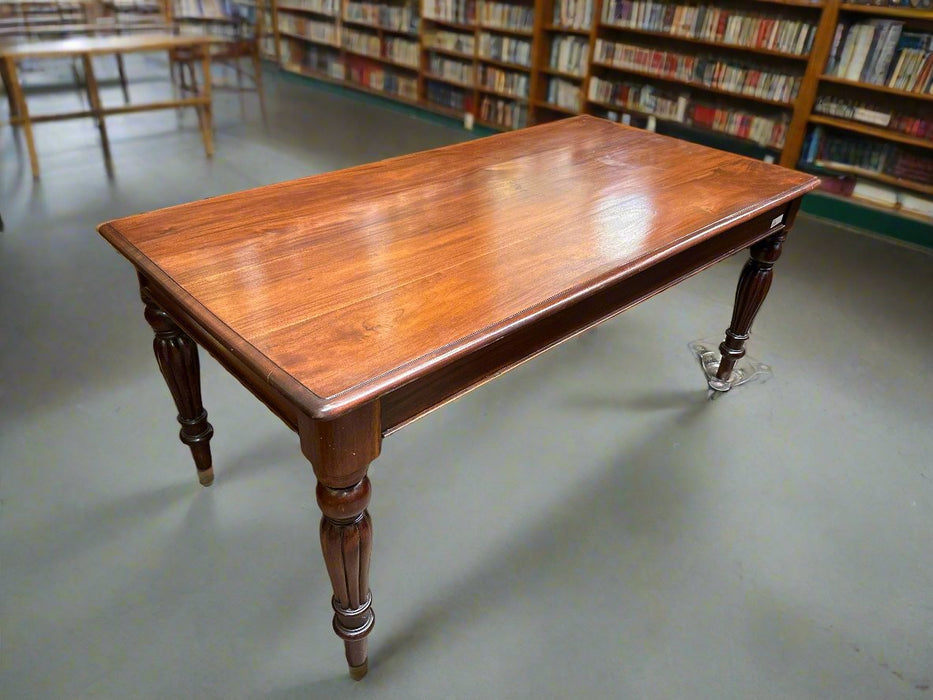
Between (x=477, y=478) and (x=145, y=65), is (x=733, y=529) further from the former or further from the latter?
(x=145, y=65)

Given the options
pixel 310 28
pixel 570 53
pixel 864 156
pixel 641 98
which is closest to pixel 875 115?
pixel 864 156

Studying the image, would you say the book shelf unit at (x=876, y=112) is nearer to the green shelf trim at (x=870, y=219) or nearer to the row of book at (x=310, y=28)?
the green shelf trim at (x=870, y=219)

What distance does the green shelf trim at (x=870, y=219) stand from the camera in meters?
3.59

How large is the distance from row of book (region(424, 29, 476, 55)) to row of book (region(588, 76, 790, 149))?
3.92 ft

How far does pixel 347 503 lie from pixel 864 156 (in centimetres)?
385

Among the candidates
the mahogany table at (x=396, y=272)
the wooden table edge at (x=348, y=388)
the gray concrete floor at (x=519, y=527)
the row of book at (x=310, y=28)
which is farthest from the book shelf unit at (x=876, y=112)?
the row of book at (x=310, y=28)

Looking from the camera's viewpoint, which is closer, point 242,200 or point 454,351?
point 454,351

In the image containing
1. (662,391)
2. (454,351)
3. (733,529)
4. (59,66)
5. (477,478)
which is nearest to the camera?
(454,351)

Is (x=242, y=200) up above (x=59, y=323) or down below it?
above

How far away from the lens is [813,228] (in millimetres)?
3811

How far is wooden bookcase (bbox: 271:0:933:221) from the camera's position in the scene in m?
3.67

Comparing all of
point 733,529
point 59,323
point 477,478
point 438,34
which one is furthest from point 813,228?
point 59,323

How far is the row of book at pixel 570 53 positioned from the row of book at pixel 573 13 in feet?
0.37

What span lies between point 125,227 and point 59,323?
1552 millimetres
